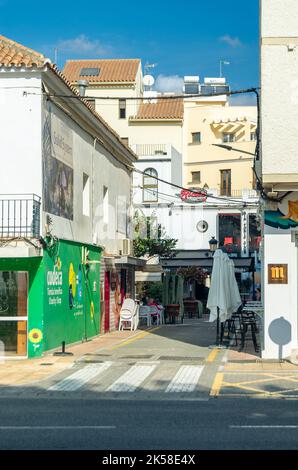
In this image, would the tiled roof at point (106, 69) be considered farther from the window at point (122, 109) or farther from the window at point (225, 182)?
the window at point (225, 182)

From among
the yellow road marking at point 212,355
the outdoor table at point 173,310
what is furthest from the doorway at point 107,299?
the yellow road marking at point 212,355

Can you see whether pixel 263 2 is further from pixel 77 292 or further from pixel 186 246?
pixel 186 246

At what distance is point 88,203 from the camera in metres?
27.0

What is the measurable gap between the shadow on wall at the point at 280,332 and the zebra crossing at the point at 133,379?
1802mm

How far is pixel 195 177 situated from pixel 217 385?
55.1 metres

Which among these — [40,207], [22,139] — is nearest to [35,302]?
[40,207]

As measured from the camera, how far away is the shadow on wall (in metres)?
18.3

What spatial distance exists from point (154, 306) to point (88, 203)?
9401 millimetres

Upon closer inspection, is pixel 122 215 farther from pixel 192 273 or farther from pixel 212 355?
pixel 212 355

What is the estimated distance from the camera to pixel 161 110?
221ft

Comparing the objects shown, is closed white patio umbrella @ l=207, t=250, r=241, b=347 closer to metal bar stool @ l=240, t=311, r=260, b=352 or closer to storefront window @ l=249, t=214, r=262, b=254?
metal bar stool @ l=240, t=311, r=260, b=352

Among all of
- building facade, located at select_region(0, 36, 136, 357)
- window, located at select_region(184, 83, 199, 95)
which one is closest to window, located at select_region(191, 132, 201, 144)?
window, located at select_region(184, 83, 199, 95)

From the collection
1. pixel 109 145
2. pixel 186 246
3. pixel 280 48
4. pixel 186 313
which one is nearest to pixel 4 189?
pixel 280 48

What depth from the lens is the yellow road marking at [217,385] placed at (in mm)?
14055
